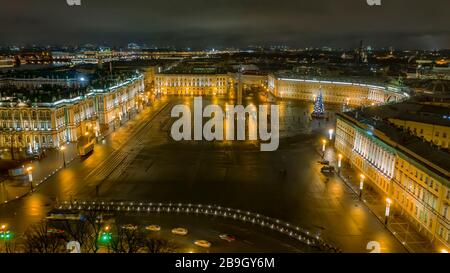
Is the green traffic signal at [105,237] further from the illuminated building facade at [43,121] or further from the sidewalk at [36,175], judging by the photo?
the illuminated building facade at [43,121]

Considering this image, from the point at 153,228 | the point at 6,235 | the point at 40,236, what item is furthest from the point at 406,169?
the point at 6,235

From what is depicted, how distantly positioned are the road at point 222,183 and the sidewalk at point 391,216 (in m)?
0.75

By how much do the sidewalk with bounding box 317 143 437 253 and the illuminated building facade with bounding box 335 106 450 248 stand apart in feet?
1.81

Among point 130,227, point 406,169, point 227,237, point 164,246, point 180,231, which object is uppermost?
point 406,169

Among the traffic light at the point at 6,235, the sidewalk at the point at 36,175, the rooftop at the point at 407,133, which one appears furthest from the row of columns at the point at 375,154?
the sidewalk at the point at 36,175

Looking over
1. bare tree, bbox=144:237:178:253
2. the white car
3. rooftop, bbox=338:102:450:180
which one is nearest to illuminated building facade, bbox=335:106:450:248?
rooftop, bbox=338:102:450:180

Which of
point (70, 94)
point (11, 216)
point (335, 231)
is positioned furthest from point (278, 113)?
point (11, 216)

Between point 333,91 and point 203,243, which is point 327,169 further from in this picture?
point 333,91
